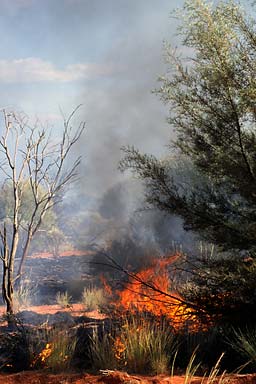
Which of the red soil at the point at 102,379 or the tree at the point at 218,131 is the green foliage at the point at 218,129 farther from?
the red soil at the point at 102,379

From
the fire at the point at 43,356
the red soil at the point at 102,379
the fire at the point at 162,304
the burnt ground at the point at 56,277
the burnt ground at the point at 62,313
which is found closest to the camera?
the red soil at the point at 102,379

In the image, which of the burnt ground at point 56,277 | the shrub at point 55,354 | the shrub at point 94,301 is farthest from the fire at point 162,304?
the burnt ground at point 56,277

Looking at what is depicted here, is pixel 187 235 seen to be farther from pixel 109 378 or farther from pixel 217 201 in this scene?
pixel 109 378

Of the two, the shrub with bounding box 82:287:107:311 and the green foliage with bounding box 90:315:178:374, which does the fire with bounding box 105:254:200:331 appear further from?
the shrub with bounding box 82:287:107:311

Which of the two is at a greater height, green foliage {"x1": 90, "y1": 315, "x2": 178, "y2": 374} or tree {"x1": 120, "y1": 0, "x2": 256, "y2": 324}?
tree {"x1": 120, "y1": 0, "x2": 256, "y2": 324}

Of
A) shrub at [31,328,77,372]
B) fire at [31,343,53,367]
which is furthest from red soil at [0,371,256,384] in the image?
fire at [31,343,53,367]

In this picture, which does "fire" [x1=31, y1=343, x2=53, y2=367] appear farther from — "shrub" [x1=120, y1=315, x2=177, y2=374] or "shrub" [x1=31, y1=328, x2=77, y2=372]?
"shrub" [x1=120, y1=315, x2=177, y2=374]

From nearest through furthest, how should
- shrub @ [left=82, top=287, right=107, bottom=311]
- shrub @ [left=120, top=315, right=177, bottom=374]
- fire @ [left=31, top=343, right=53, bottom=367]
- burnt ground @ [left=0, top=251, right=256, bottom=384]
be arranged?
1. burnt ground @ [left=0, top=251, right=256, bottom=384]
2. shrub @ [left=120, top=315, right=177, bottom=374]
3. fire @ [left=31, top=343, right=53, bottom=367]
4. shrub @ [left=82, top=287, right=107, bottom=311]

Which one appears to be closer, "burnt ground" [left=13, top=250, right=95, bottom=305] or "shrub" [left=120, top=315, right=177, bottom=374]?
"shrub" [left=120, top=315, right=177, bottom=374]

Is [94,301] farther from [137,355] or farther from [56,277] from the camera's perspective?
[137,355]

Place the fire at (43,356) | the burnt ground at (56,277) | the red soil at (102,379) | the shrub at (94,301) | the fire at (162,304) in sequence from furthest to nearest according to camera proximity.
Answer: the burnt ground at (56,277) < the shrub at (94,301) < the fire at (162,304) < the fire at (43,356) < the red soil at (102,379)

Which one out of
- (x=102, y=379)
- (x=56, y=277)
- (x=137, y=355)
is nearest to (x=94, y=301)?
(x=56, y=277)

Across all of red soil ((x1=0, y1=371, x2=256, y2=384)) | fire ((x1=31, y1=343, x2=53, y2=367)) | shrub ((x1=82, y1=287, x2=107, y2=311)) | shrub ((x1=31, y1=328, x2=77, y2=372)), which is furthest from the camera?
shrub ((x1=82, y1=287, x2=107, y2=311))

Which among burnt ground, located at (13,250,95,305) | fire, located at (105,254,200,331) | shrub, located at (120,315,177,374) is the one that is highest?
burnt ground, located at (13,250,95,305)
